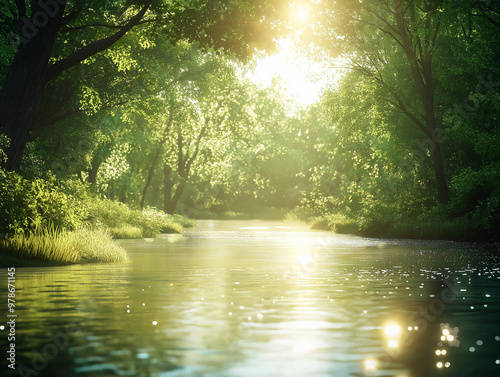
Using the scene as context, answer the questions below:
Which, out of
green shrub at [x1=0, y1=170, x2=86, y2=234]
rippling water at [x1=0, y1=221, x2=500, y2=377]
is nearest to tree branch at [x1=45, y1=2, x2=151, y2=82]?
green shrub at [x1=0, y1=170, x2=86, y2=234]

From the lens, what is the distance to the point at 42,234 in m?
21.7

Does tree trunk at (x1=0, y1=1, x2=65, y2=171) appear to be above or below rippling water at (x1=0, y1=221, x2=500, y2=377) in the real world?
above

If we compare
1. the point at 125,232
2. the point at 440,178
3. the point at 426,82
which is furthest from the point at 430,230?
the point at 125,232

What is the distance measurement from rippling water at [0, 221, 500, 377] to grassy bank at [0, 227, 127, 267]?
1427 millimetres

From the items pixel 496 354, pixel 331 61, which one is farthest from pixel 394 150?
pixel 496 354

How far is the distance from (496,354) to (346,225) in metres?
46.2

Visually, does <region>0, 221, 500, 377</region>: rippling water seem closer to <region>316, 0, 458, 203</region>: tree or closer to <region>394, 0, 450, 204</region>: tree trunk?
<region>394, 0, 450, 204</region>: tree trunk

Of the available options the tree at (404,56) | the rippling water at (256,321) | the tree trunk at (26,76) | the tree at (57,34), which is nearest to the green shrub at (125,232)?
the tree at (57,34)

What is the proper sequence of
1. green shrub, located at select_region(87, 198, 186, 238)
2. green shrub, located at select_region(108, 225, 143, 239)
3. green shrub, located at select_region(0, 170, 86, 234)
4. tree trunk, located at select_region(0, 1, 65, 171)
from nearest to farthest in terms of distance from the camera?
1. green shrub, located at select_region(0, 170, 86, 234)
2. tree trunk, located at select_region(0, 1, 65, 171)
3. green shrub, located at select_region(108, 225, 143, 239)
4. green shrub, located at select_region(87, 198, 186, 238)

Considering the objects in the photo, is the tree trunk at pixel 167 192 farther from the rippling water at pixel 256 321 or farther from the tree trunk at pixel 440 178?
the rippling water at pixel 256 321

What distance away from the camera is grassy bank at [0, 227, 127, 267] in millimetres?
20167

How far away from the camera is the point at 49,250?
20.6 meters

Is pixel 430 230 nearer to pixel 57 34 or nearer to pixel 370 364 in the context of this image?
pixel 57 34

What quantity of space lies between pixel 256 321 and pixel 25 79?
1512 centimetres
